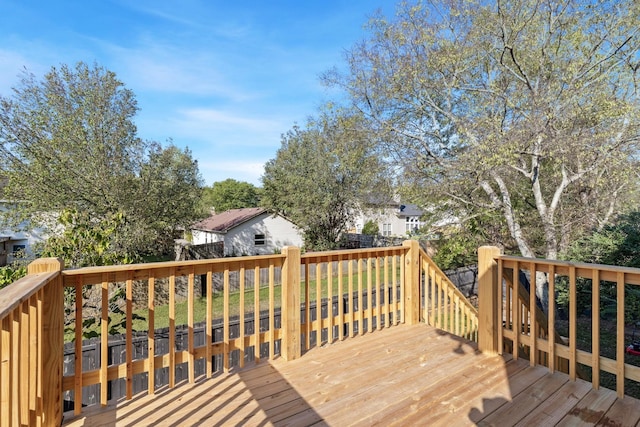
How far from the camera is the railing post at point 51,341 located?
184cm

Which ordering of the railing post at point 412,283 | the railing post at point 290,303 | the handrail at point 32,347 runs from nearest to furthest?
the handrail at point 32,347 < the railing post at point 290,303 < the railing post at point 412,283

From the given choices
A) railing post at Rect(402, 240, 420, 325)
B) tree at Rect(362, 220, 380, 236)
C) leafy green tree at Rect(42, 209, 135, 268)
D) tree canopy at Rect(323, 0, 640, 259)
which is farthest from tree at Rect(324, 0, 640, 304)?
tree at Rect(362, 220, 380, 236)

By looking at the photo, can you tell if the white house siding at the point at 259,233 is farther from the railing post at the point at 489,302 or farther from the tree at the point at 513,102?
the railing post at the point at 489,302

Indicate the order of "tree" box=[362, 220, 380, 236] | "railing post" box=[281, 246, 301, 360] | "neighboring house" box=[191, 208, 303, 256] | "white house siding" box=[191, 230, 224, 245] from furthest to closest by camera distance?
"tree" box=[362, 220, 380, 236]
"white house siding" box=[191, 230, 224, 245]
"neighboring house" box=[191, 208, 303, 256]
"railing post" box=[281, 246, 301, 360]

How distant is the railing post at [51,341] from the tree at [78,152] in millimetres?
7514

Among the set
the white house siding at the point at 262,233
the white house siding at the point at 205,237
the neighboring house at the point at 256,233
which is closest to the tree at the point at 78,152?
the neighboring house at the point at 256,233

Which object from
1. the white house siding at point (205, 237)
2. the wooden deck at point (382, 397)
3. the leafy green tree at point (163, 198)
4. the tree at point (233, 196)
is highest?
the tree at point (233, 196)

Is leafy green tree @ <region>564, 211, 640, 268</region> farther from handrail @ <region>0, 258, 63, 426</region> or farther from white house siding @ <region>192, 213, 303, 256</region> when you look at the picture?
white house siding @ <region>192, 213, 303, 256</region>

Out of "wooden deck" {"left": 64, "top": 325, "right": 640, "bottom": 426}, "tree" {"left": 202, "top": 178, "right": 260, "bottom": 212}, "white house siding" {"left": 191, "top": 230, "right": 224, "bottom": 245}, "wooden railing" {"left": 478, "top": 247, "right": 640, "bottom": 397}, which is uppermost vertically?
"tree" {"left": 202, "top": 178, "right": 260, "bottom": 212}

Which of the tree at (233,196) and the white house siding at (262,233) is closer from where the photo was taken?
the white house siding at (262,233)

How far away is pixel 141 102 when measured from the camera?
10.3 metres

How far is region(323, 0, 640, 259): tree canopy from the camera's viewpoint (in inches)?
272

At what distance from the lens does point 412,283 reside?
12.8 ft

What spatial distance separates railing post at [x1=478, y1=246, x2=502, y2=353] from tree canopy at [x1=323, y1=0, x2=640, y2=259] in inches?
173
